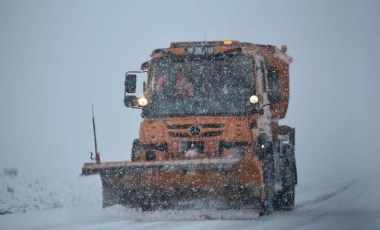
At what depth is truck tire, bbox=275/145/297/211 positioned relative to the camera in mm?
14896

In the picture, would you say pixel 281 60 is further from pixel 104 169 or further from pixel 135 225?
pixel 135 225

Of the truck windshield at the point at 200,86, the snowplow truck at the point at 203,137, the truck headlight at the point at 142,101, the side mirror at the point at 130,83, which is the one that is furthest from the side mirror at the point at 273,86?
the side mirror at the point at 130,83

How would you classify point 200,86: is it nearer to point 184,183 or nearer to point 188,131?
point 188,131

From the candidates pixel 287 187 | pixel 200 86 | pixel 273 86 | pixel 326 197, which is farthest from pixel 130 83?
pixel 326 197

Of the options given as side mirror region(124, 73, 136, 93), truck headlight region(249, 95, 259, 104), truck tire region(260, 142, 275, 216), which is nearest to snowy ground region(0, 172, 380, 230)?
truck tire region(260, 142, 275, 216)

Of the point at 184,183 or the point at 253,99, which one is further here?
the point at 253,99

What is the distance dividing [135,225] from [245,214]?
190cm

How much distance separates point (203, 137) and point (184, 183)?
92cm

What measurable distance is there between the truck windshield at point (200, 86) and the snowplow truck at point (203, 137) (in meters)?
0.02

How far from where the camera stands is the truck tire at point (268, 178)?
42.0 ft

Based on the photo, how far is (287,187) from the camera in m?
15.2

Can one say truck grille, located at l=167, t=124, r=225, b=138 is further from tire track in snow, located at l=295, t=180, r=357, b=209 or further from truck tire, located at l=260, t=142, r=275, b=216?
tire track in snow, located at l=295, t=180, r=357, b=209

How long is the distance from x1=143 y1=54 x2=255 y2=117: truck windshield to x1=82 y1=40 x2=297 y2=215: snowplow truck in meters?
0.02

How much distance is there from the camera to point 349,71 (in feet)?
311
